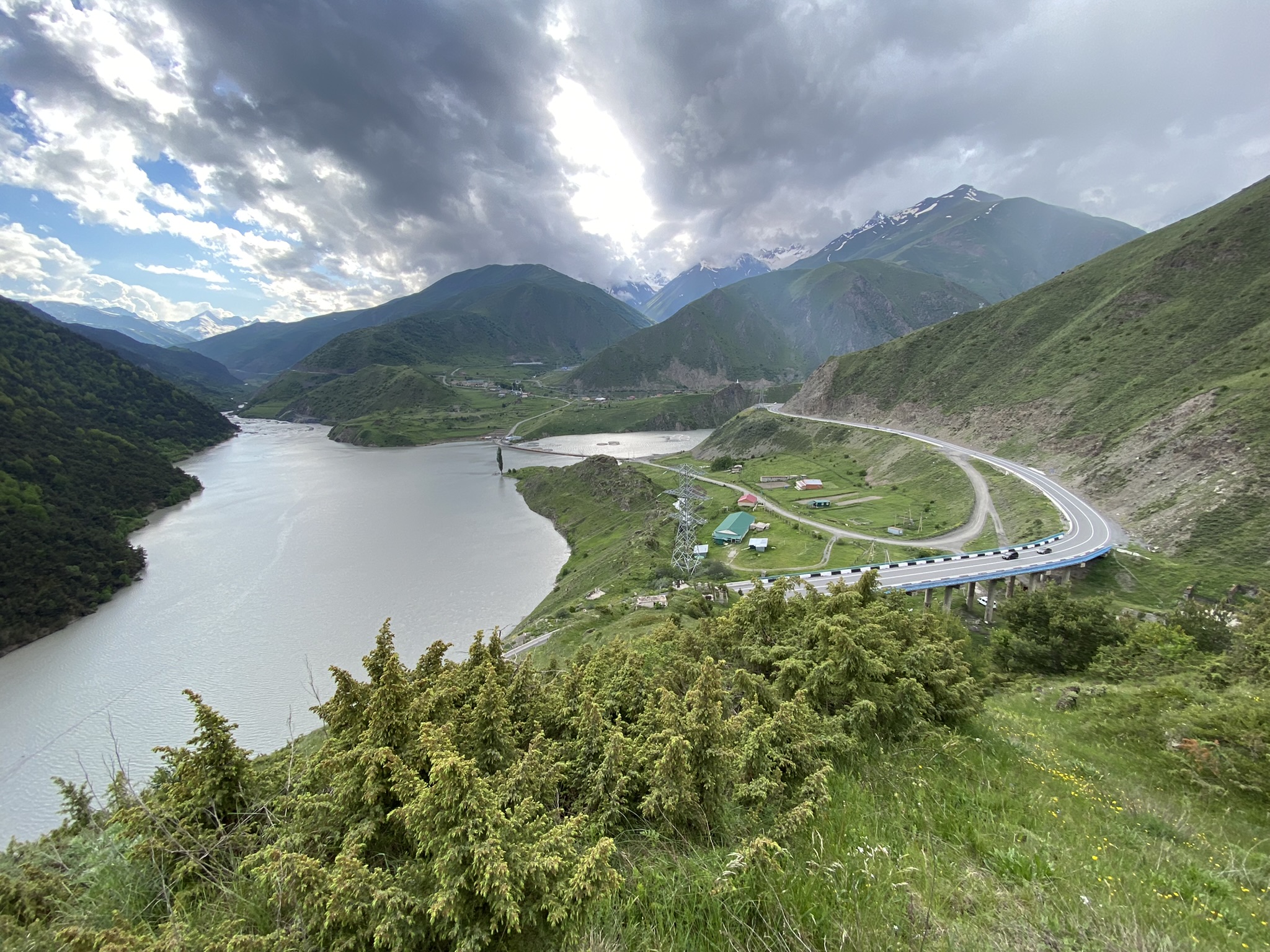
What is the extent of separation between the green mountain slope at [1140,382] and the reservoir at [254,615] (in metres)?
57.4

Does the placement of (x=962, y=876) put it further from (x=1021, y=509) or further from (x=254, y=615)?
(x=1021, y=509)

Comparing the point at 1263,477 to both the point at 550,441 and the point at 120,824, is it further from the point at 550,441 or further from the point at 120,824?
the point at 550,441

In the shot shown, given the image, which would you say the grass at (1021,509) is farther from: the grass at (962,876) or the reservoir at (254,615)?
the reservoir at (254,615)

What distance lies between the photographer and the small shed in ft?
177

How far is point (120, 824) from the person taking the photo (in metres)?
5.61

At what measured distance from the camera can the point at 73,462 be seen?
80500 mm

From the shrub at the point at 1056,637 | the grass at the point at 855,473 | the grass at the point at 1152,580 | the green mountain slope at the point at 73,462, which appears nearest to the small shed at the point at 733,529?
the grass at the point at 855,473

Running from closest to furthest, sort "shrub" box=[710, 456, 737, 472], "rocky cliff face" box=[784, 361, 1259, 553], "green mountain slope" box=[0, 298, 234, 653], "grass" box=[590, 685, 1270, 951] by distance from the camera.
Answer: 1. "grass" box=[590, 685, 1270, 951]
2. "rocky cliff face" box=[784, 361, 1259, 553]
3. "green mountain slope" box=[0, 298, 234, 653]
4. "shrub" box=[710, 456, 737, 472]

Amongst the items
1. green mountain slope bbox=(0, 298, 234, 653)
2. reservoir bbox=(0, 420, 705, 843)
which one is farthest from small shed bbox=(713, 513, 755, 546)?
green mountain slope bbox=(0, 298, 234, 653)

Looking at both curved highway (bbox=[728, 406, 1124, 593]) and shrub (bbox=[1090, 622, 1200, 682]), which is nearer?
shrub (bbox=[1090, 622, 1200, 682])

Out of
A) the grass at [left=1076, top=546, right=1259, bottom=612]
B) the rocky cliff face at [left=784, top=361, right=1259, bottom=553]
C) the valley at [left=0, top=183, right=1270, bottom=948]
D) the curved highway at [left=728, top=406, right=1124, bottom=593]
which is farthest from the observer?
the rocky cliff face at [left=784, top=361, right=1259, bottom=553]

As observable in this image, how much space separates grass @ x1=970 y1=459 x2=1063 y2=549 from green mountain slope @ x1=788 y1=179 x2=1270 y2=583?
17.1 feet

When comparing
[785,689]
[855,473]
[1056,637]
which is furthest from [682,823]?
[855,473]

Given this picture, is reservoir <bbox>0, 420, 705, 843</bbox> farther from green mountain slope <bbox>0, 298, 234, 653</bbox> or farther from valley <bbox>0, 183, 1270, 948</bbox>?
green mountain slope <bbox>0, 298, 234, 653</bbox>
